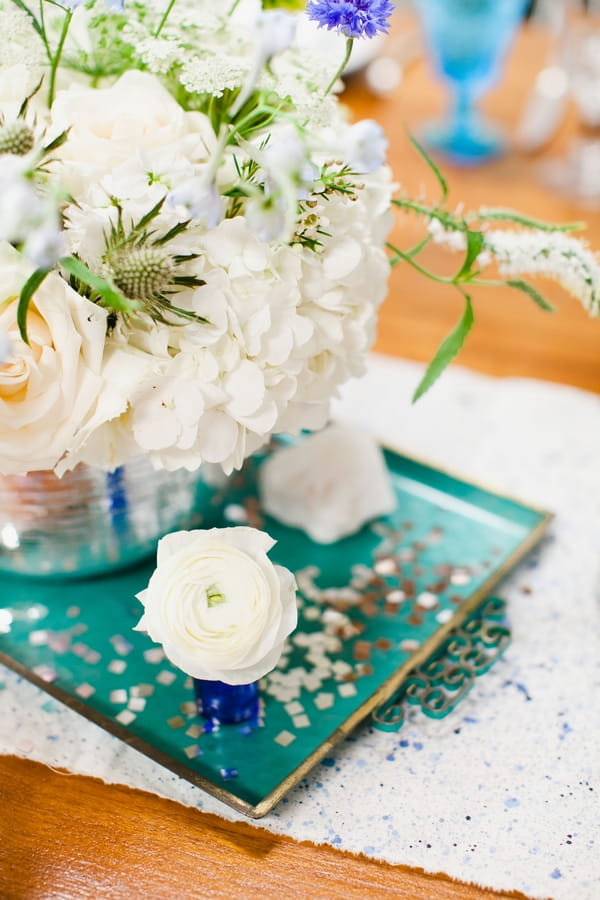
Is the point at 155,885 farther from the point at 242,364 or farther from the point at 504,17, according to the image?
the point at 504,17

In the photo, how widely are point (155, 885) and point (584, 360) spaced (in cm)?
68

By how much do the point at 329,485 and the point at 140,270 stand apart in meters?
0.31

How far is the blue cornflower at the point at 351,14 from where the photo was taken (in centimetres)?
45

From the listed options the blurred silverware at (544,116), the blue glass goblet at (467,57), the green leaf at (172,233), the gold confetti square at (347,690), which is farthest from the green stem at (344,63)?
the blurred silverware at (544,116)

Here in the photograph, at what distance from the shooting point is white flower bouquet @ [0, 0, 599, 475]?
45cm

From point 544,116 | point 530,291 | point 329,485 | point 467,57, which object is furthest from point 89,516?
point 544,116

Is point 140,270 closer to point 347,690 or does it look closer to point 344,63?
point 344,63

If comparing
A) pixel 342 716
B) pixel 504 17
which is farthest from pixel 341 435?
pixel 504 17

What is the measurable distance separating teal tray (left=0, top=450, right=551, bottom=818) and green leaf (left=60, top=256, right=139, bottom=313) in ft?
0.85

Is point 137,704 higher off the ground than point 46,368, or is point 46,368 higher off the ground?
point 46,368

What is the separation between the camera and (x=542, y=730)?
1.90ft

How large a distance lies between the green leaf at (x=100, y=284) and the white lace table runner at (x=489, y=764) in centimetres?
28

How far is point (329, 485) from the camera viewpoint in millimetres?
721

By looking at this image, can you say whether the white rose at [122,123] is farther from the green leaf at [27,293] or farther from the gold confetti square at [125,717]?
the gold confetti square at [125,717]
